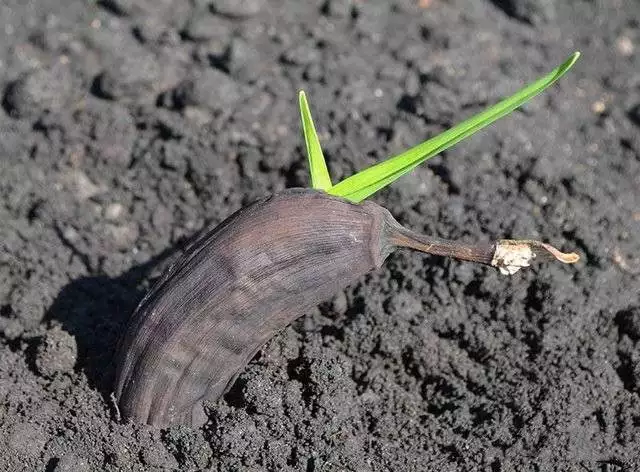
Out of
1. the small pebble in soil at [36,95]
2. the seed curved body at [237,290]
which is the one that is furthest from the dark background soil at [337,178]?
the seed curved body at [237,290]

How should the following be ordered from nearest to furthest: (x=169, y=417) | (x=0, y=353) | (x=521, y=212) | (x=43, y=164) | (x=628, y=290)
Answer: (x=169, y=417)
(x=0, y=353)
(x=628, y=290)
(x=521, y=212)
(x=43, y=164)

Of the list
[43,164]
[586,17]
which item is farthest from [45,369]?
[586,17]

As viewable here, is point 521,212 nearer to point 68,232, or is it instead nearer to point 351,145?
point 351,145

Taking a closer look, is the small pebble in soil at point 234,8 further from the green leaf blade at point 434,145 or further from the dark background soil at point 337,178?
the green leaf blade at point 434,145

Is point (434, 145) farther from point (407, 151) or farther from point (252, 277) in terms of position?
point (252, 277)

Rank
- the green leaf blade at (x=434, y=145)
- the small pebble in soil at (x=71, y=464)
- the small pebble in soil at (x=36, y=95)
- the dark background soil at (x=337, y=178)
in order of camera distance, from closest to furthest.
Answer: the green leaf blade at (x=434, y=145) → the small pebble in soil at (x=71, y=464) → the dark background soil at (x=337, y=178) → the small pebble in soil at (x=36, y=95)

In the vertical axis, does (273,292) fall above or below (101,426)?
above

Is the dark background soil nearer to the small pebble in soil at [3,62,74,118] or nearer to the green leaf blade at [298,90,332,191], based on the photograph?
the small pebble in soil at [3,62,74,118]
